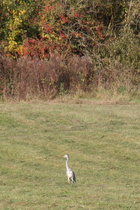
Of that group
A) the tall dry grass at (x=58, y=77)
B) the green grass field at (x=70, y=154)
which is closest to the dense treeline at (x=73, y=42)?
the tall dry grass at (x=58, y=77)

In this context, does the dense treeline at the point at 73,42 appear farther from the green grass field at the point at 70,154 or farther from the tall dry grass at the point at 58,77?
the green grass field at the point at 70,154

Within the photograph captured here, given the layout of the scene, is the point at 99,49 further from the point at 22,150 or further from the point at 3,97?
the point at 22,150

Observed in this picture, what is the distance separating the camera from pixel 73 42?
2506cm

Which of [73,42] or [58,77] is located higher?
[73,42]

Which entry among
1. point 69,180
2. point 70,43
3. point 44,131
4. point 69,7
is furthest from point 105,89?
point 69,180

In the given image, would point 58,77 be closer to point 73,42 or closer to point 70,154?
point 73,42

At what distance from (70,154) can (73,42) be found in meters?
11.5

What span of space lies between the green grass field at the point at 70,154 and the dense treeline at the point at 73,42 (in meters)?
1.74

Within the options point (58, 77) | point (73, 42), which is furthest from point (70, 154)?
point (73, 42)

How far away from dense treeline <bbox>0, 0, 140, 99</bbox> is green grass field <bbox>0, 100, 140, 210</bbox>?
5.70ft

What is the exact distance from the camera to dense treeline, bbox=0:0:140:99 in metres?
22.4

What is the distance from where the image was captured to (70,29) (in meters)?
25.1

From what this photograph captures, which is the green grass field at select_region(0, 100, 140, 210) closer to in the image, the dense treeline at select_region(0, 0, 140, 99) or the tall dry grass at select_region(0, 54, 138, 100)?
the tall dry grass at select_region(0, 54, 138, 100)

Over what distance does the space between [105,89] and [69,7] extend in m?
4.81
